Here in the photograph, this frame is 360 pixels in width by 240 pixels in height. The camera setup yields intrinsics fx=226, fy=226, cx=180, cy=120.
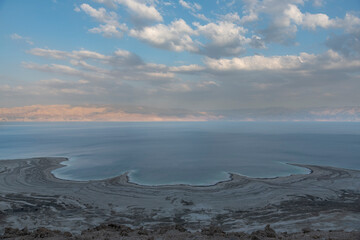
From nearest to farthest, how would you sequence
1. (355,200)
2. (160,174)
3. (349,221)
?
(349,221), (355,200), (160,174)

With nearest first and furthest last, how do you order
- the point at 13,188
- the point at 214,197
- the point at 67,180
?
the point at 214,197
the point at 13,188
the point at 67,180

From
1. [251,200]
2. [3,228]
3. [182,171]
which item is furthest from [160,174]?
[3,228]

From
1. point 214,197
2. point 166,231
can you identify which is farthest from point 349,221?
point 166,231

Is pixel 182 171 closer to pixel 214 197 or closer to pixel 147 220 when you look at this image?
pixel 214 197

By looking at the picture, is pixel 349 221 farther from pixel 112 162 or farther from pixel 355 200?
pixel 112 162

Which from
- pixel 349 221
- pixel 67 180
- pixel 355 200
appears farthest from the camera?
pixel 67 180

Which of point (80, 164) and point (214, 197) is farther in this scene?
point (80, 164)
